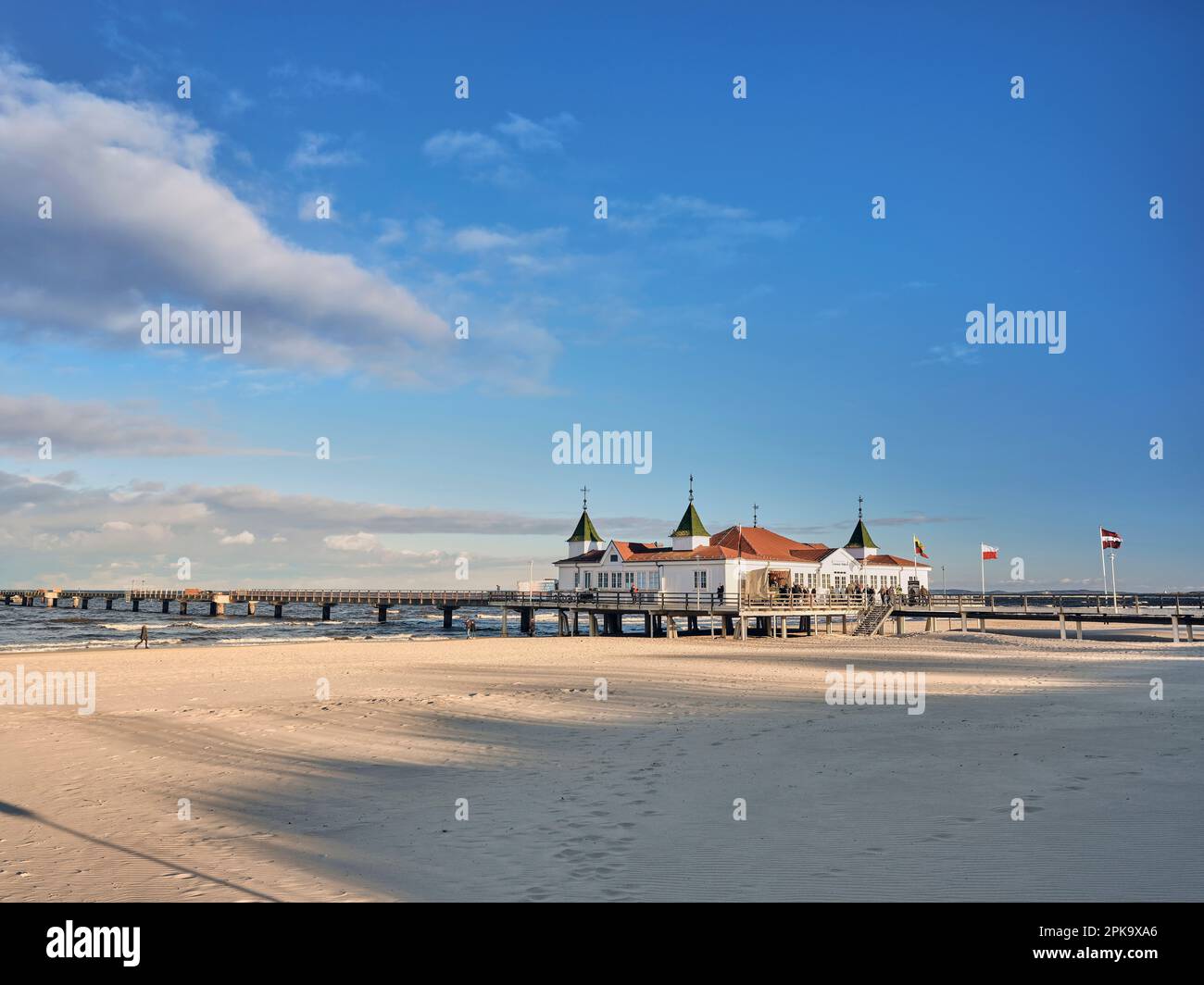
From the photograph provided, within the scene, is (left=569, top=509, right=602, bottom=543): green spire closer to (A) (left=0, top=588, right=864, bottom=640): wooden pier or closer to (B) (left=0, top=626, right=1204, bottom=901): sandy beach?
(A) (left=0, top=588, right=864, bottom=640): wooden pier

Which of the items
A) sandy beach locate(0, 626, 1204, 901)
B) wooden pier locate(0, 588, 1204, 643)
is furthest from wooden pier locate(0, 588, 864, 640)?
sandy beach locate(0, 626, 1204, 901)

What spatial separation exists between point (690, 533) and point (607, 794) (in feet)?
143

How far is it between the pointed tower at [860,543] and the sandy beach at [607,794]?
131 feet

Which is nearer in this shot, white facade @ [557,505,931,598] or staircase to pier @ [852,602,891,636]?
staircase to pier @ [852,602,891,636]

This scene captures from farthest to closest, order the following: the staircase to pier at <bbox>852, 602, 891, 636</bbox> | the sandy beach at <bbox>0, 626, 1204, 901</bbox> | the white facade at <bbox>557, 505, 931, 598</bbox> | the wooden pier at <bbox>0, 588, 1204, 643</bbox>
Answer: the white facade at <bbox>557, 505, 931, 598</bbox>
the staircase to pier at <bbox>852, 602, 891, 636</bbox>
the wooden pier at <bbox>0, 588, 1204, 643</bbox>
the sandy beach at <bbox>0, 626, 1204, 901</bbox>

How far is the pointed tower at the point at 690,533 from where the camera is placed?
54031 millimetres

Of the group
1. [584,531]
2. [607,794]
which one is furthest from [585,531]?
[607,794]

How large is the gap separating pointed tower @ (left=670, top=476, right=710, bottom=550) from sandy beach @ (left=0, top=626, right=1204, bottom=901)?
103 feet

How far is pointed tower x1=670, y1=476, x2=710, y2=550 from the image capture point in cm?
5403

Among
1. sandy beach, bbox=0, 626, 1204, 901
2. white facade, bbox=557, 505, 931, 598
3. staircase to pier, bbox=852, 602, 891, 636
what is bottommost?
staircase to pier, bbox=852, 602, 891, 636

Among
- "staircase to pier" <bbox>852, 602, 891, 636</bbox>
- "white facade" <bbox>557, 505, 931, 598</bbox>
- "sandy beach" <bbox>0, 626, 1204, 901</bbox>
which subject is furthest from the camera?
"white facade" <bbox>557, 505, 931, 598</bbox>

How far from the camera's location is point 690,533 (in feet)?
177
